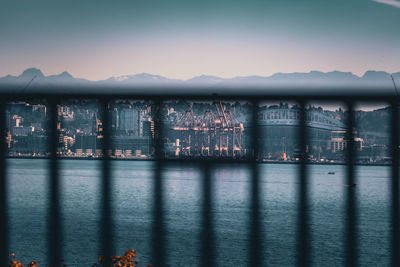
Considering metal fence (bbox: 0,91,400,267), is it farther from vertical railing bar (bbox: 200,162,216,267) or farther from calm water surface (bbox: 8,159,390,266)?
calm water surface (bbox: 8,159,390,266)

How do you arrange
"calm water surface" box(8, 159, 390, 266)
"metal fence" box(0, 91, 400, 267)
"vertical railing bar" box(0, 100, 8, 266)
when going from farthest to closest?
"calm water surface" box(8, 159, 390, 266) → "vertical railing bar" box(0, 100, 8, 266) → "metal fence" box(0, 91, 400, 267)

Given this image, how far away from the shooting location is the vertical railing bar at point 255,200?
6.94 feet

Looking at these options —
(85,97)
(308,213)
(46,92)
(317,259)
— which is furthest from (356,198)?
(317,259)

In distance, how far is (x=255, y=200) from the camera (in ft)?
7.29

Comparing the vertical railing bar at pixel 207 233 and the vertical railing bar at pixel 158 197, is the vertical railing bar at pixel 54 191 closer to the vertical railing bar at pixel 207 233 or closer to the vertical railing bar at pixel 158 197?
the vertical railing bar at pixel 158 197

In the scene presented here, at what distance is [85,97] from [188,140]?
76 centimetres

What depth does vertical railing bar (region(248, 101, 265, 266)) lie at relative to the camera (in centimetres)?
212

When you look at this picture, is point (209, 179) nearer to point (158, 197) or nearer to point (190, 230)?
point (158, 197)

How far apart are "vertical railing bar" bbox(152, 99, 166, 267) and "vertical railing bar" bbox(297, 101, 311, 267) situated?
0.58 metres

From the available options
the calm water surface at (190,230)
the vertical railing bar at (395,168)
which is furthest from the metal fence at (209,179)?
the calm water surface at (190,230)

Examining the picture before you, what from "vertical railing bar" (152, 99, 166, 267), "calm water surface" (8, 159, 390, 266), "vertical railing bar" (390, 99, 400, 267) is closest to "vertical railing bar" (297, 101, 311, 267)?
"vertical railing bar" (390, 99, 400, 267)

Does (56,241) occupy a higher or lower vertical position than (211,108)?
lower

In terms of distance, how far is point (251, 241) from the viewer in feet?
7.43

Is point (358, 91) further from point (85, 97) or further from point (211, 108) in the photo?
point (85, 97)
